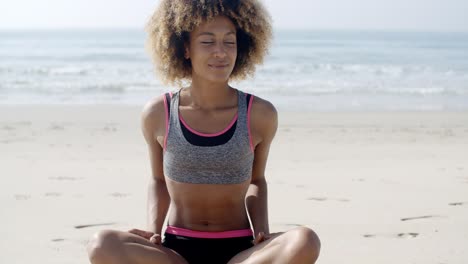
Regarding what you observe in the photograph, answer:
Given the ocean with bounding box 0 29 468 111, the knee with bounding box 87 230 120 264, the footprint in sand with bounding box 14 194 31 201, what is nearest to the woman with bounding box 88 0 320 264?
the knee with bounding box 87 230 120 264

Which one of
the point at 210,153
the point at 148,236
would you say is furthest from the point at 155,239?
the point at 210,153

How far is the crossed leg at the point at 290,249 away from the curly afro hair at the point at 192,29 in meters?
1.07

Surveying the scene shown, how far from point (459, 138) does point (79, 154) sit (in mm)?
5622

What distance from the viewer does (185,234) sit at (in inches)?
130

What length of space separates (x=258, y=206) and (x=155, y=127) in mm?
644

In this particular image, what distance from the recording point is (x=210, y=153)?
3.25m

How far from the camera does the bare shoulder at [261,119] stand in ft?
11.1

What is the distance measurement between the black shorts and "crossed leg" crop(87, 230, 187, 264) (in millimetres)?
133

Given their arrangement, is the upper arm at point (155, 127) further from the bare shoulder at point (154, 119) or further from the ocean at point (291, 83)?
the ocean at point (291, 83)

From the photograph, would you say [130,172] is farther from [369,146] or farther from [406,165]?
[369,146]

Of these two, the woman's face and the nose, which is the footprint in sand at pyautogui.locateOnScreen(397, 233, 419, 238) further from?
the nose

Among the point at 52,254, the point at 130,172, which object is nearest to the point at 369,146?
the point at 130,172

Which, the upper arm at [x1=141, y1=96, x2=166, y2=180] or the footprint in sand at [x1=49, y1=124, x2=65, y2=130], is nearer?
the upper arm at [x1=141, y1=96, x2=166, y2=180]

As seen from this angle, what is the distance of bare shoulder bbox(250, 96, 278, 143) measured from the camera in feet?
11.1
